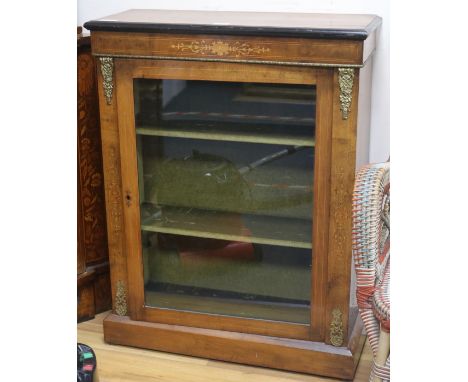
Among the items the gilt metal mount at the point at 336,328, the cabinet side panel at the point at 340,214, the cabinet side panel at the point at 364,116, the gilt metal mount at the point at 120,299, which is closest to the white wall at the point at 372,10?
the cabinet side panel at the point at 364,116

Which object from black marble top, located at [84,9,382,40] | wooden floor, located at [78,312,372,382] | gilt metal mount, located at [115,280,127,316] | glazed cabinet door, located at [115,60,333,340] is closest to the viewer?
black marble top, located at [84,9,382,40]

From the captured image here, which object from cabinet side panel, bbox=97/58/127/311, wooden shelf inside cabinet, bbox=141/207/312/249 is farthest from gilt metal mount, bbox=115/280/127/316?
wooden shelf inside cabinet, bbox=141/207/312/249

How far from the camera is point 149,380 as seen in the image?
172cm

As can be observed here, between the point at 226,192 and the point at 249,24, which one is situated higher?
the point at 249,24

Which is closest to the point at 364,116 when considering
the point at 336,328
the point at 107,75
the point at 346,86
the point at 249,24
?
the point at 346,86

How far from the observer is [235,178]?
1.73 metres

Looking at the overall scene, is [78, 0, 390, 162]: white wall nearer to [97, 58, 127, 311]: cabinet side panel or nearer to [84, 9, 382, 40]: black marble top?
[84, 9, 382, 40]: black marble top

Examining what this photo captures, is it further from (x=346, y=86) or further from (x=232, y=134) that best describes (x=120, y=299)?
(x=346, y=86)

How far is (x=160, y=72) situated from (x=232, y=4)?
364 millimetres

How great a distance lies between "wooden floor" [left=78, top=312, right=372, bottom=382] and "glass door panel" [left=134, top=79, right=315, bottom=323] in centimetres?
13

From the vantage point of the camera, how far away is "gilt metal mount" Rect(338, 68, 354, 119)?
1.50m

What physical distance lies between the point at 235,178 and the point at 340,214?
29 centimetres

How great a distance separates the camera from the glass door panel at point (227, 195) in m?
1.65
